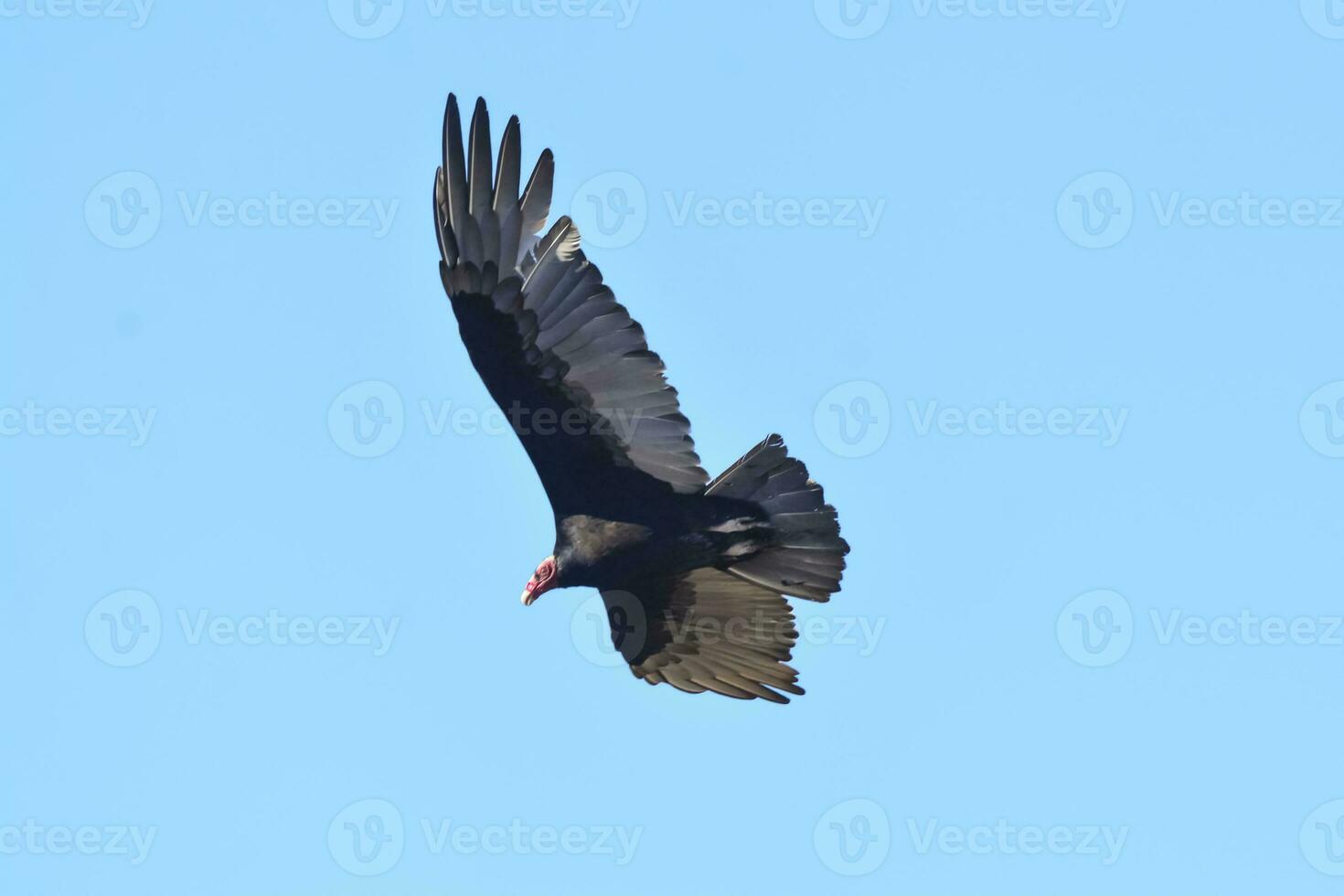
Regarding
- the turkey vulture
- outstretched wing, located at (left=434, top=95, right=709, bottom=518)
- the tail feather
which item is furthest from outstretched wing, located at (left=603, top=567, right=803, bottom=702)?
outstretched wing, located at (left=434, top=95, right=709, bottom=518)

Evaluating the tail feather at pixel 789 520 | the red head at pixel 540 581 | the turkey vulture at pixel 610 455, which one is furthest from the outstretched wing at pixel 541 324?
the red head at pixel 540 581

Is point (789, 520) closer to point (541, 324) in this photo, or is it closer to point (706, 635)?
point (706, 635)

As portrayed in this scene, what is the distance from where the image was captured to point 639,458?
589 inches

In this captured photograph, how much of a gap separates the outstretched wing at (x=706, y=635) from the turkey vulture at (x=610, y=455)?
0.6 inches

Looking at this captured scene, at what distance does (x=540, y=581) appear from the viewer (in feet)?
51.2

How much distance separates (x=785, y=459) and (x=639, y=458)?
109cm

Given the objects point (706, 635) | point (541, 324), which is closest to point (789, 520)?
point (706, 635)

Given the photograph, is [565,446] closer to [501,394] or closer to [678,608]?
[501,394]

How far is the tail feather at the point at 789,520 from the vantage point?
14.9 metres

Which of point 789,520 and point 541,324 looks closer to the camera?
point 541,324

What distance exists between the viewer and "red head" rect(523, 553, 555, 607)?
51.1ft

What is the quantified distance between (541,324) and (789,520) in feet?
7.92

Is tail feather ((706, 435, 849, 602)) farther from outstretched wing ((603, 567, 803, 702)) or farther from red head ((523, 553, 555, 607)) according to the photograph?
red head ((523, 553, 555, 607))

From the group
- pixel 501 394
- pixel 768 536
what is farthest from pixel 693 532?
pixel 501 394
